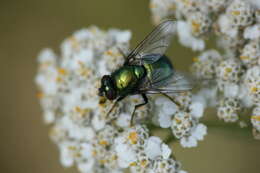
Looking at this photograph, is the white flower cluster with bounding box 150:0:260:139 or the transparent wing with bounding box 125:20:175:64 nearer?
the white flower cluster with bounding box 150:0:260:139

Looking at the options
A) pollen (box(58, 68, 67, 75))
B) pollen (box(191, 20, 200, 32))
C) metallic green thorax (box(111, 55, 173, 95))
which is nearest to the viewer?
metallic green thorax (box(111, 55, 173, 95))

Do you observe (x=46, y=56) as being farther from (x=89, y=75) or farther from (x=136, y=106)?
(x=136, y=106)

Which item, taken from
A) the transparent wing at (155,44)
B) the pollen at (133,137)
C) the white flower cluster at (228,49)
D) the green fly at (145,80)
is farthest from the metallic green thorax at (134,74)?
the white flower cluster at (228,49)

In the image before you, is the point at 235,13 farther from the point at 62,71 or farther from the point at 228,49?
the point at 62,71

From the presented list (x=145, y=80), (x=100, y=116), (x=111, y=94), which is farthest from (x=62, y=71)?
(x=145, y=80)

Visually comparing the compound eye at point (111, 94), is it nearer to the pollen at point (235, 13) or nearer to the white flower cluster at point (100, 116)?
the white flower cluster at point (100, 116)

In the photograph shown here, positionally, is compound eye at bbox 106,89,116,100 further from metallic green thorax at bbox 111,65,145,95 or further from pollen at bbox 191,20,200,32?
pollen at bbox 191,20,200,32

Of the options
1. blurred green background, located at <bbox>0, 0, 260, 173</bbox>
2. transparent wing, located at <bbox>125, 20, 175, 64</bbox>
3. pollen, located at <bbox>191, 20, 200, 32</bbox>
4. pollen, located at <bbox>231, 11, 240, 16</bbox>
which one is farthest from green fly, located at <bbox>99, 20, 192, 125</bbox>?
blurred green background, located at <bbox>0, 0, 260, 173</bbox>

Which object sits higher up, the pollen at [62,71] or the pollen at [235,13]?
the pollen at [62,71]

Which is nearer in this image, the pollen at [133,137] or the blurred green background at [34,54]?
the pollen at [133,137]
